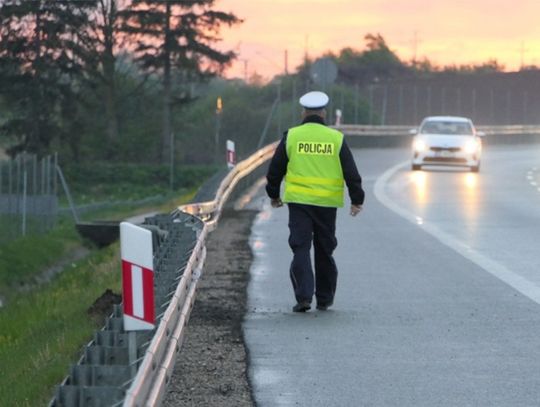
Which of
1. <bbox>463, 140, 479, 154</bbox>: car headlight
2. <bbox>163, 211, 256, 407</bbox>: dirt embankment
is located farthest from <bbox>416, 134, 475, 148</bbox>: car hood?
<bbox>163, 211, 256, 407</bbox>: dirt embankment

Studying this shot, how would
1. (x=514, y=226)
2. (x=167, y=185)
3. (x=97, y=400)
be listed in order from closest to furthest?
(x=97, y=400) → (x=514, y=226) → (x=167, y=185)

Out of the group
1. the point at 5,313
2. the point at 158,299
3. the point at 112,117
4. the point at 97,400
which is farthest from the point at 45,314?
the point at 112,117

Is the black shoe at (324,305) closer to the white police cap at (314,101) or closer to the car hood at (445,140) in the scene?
the white police cap at (314,101)

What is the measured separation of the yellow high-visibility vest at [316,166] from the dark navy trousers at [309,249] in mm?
96

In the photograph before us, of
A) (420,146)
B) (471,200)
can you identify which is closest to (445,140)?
(420,146)

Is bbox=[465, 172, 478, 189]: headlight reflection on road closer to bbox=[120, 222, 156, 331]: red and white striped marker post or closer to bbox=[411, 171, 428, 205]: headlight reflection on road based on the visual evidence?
→ bbox=[411, 171, 428, 205]: headlight reflection on road

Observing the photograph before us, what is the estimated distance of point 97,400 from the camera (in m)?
6.35

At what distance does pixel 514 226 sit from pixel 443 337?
11507mm

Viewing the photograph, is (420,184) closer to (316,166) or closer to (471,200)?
(471,200)

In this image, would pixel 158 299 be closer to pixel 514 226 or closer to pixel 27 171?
pixel 514 226

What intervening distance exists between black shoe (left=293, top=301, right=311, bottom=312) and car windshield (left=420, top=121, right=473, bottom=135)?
28.9 metres

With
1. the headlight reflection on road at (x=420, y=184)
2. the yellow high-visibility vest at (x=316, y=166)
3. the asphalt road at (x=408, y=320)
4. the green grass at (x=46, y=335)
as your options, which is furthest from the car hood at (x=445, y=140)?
the yellow high-visibility vest at (x=316, y=166)

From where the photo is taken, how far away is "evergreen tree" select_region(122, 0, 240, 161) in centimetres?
7400

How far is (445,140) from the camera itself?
40.2 meters
